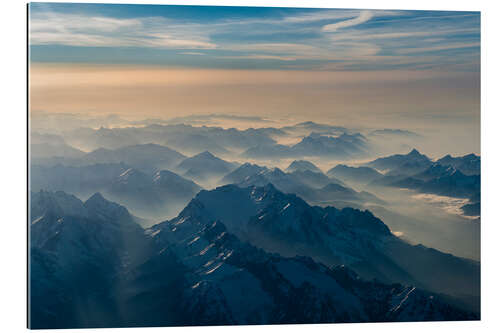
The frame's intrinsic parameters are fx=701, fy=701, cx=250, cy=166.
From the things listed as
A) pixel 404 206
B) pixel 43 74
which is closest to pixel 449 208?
pixel 404 206

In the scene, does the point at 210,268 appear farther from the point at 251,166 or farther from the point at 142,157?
the point at 142,157

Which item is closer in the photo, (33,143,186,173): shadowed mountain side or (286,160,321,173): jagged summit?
(33,143,186,173): shadowed mountain side

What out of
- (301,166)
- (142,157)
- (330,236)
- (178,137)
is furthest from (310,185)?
(142,157)

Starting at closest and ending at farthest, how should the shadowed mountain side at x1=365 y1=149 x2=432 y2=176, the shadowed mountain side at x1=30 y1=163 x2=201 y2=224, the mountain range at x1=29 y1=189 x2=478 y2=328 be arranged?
the mountain range at x1=29 y1=189 x2=478 y2=328, the shadowed mountain side at x1=30 y1=163 x2=201 y2=224, the shadowed mountain side at x1=365 y1=149 x2=432 y2=176

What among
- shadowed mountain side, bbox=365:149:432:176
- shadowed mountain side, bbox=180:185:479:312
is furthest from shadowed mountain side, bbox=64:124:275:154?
shadowed mountain side, bbox=365:149:432:176

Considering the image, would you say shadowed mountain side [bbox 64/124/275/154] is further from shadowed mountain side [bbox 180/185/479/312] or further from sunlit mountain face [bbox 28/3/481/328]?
shadowed mountain side [bbox 180/185/479/312]

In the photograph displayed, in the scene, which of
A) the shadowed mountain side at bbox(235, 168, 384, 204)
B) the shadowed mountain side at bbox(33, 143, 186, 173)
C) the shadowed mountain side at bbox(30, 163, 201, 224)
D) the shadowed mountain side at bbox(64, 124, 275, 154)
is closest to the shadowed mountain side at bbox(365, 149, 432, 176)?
the shadowed mountain side at bbox(235, 168, 384, 204)

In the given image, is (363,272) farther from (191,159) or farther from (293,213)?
(191,159)

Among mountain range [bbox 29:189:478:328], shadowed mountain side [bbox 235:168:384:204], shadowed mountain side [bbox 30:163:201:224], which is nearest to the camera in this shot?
mountain range [bbox 29:189:478:328]

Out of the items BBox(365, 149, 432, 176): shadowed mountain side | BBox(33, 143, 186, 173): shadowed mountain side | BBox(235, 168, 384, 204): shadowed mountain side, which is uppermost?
BBox(33, 143, 186, 173): shadowed mountain side

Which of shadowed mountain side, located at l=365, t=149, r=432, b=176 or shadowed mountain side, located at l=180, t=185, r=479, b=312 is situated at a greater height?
shadowed mountain side, located at l=365, t=149, r=432, b=176
